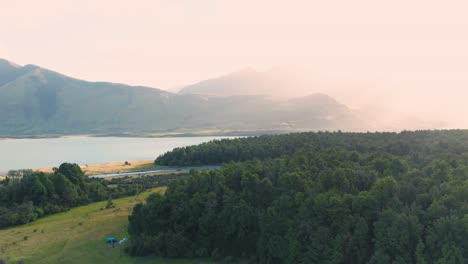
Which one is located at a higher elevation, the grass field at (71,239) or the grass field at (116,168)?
the grass field at (116,168)

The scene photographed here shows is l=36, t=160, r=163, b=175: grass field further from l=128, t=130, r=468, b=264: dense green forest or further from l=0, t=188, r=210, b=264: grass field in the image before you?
l=128, t=130, r=468, b=264: dense green forest

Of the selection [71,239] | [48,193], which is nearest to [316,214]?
[71,239]

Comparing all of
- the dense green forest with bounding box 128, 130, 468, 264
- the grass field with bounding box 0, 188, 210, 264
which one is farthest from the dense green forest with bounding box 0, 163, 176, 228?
the dense green forest with bounding box 128, 130, 468, 264

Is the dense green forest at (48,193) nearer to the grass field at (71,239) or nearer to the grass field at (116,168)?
the grass field at (71,239)

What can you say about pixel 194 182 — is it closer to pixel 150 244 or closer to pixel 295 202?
pixel 150 244

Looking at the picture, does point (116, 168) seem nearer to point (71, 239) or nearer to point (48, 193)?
point (48, 193)

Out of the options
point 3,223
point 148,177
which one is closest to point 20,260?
point 3,223

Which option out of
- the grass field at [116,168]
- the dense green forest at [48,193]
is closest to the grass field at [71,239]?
the dense green forest at [48,193]
